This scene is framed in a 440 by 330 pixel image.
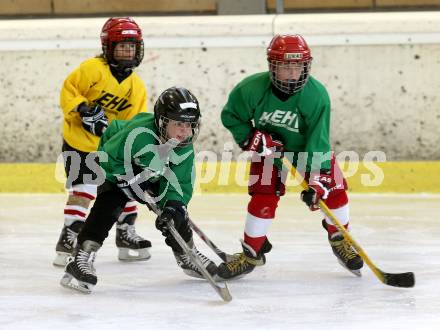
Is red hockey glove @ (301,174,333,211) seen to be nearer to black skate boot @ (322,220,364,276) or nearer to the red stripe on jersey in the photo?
black skate boot @ (322,220,364,276)

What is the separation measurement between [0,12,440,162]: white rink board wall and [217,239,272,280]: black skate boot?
2.58m

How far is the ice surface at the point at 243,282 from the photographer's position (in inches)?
140

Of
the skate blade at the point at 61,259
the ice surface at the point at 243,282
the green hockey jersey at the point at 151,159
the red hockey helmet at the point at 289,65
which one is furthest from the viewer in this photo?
the skate blade at the point at 61,259

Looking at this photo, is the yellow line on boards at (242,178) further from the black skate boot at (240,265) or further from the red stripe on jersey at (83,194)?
the black skate boot at (240,265)

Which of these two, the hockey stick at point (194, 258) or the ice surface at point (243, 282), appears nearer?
the ice surface at point (243, 282)

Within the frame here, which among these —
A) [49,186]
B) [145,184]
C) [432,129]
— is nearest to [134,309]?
[145,184]

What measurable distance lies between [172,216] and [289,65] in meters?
0.70

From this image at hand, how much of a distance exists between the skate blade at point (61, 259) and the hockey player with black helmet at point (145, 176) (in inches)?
17.7

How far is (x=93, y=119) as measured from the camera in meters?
4.59

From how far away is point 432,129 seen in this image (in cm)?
675

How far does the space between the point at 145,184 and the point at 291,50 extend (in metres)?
0.71

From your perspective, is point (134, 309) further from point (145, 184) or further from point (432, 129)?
point (432, 129)

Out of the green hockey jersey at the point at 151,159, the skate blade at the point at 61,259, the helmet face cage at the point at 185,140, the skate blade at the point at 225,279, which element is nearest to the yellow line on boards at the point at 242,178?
the skate blade at the point at 61,259

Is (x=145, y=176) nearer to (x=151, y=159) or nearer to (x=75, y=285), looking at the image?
(x=151, y=159)
